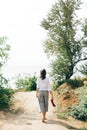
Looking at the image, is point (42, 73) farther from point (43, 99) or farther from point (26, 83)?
point (26, 83)

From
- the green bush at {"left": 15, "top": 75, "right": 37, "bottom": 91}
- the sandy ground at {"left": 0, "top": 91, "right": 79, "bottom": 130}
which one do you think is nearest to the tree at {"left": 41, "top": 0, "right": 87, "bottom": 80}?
the green bush at {"left": 15, "top": 75, "right": 37, "bottom": 91}

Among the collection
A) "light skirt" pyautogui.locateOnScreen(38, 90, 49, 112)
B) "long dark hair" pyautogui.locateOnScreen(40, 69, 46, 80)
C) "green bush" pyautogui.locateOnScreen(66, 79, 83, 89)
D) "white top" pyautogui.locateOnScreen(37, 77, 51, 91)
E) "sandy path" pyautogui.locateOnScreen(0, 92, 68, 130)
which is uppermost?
"green bush" pyautogui.locateOnScreen(66, 79, 83, 89)

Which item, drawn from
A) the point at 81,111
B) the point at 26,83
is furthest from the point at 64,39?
the point at 81,111

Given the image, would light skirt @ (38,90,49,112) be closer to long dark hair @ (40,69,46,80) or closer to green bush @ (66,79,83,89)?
long dark hair @ (40,69,46,80)

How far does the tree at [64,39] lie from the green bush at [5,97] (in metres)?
9.39

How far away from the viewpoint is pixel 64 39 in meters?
27.8

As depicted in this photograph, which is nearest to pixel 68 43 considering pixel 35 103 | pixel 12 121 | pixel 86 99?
pixel 35 103

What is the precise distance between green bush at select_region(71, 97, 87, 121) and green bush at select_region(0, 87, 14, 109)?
3.37m

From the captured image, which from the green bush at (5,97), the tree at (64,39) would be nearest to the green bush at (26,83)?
the tree at (64,39)

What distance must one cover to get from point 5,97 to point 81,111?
406 cm

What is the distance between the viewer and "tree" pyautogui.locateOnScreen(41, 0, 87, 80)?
27.6 meters

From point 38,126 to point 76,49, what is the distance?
15453mm

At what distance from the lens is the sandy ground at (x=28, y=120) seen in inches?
516

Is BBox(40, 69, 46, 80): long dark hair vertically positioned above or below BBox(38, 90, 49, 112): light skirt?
above
